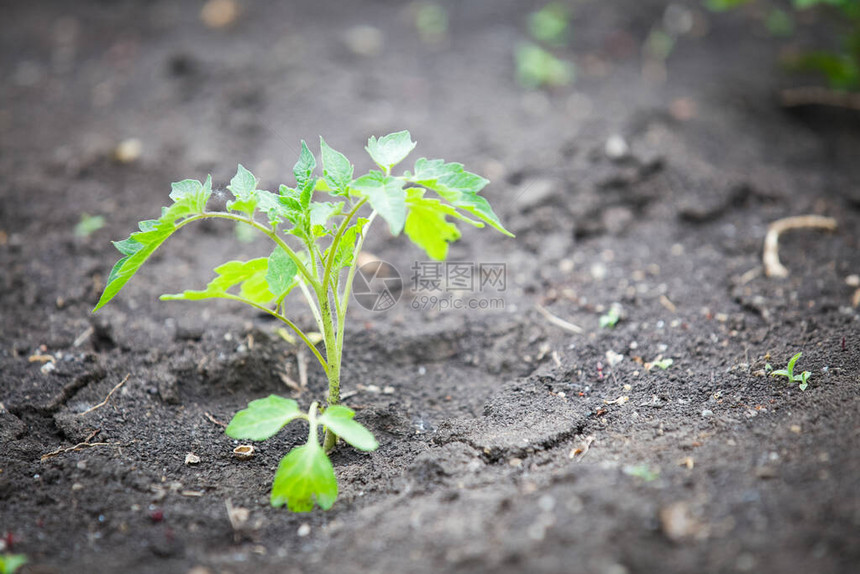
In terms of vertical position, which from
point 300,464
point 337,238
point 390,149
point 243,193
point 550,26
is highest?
point 550,26

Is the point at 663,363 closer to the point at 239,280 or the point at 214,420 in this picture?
the point at 239,280

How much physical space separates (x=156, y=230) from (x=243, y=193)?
0.80 feet

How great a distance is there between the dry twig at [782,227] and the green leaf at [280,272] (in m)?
2.01

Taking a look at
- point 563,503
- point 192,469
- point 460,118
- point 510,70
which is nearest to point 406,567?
point 563,503

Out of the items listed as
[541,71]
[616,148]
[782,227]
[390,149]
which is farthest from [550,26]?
[390,149]

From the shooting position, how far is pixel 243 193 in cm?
169

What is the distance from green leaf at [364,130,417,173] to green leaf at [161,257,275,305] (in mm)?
433

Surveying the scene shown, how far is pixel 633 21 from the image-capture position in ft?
14.3

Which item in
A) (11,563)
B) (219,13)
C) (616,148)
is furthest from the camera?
(219,13)

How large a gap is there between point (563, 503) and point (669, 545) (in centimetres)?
25

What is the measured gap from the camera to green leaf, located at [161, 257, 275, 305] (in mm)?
1740

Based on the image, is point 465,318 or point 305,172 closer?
point 305,172

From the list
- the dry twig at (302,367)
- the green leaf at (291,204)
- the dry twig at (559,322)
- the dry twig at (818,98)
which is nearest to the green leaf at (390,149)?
the green leaf at (291,204)

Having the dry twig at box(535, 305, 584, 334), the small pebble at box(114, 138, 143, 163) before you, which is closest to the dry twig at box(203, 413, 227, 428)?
the dry twig at box(535, 305, 584, 334)
